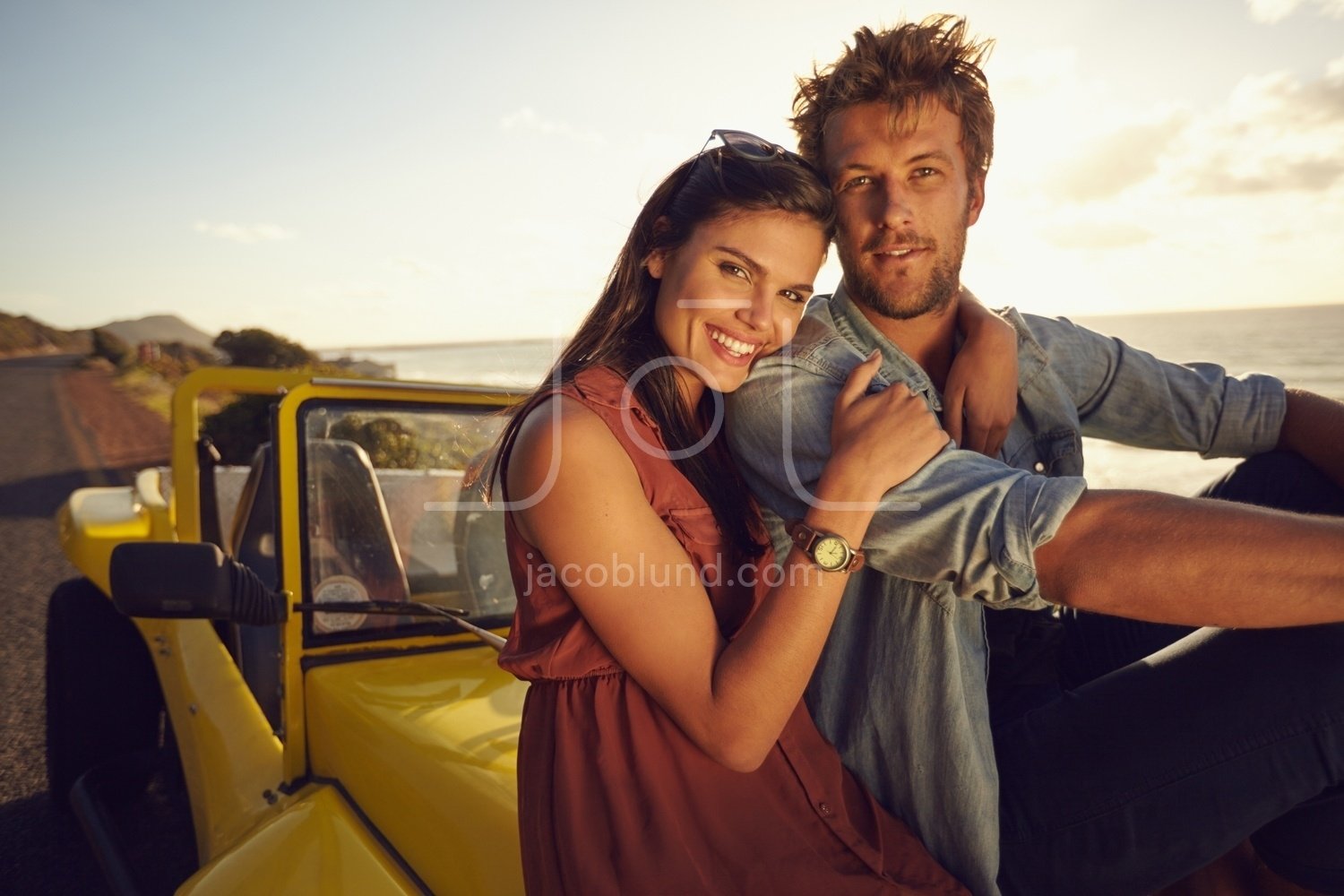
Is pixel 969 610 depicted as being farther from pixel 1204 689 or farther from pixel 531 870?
pixel 531 870

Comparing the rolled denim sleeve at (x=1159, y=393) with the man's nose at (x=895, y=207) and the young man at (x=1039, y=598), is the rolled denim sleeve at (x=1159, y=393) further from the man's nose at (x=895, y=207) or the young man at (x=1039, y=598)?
the man's nose at (x=895, y=207)

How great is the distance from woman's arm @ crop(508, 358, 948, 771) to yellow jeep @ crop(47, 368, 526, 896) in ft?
1.58

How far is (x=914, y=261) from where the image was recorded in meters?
2.16

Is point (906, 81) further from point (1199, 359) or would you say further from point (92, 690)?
point (1199, 359)

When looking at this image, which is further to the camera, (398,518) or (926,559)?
(398,518)

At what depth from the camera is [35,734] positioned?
14.3ft

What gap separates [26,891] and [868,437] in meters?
3.40

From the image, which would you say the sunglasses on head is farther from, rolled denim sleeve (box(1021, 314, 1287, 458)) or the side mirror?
the side mirror

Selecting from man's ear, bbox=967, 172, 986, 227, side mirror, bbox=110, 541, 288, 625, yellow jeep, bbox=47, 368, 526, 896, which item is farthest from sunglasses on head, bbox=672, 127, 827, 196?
side mirror, bbox=110, 541, 288, 625

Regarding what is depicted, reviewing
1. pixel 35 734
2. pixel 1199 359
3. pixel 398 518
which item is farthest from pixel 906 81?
pixel 1199 359

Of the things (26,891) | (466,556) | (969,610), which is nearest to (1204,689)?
(969,610)

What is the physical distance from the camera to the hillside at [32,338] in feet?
160

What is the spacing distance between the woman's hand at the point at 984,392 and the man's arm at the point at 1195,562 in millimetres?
588

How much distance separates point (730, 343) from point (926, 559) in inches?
23.7
